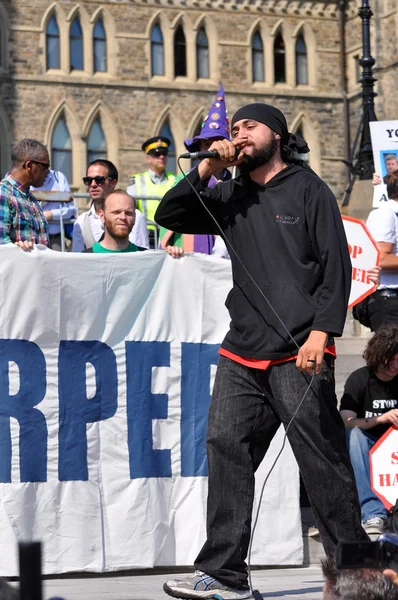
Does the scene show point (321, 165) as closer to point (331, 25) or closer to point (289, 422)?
point (331, 25)

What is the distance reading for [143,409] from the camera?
22.1ft

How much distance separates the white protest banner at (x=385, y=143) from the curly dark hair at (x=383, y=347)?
394 cm

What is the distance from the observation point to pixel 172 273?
6.95m

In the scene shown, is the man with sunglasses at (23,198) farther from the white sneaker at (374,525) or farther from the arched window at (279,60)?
the arched window at (279,60)

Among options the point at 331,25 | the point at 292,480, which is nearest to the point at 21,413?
the point at 292,480

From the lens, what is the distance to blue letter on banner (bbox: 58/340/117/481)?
6.54 meters

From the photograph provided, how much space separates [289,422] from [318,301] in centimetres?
49

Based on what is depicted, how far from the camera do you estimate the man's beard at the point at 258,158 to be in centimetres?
536

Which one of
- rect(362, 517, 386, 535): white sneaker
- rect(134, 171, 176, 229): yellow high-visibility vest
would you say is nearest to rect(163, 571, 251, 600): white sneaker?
rect(362, 517, 386, 535): white sneaker

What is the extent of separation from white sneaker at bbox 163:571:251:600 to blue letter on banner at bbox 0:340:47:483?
4.28 feet

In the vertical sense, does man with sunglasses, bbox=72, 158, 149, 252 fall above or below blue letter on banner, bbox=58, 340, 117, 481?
above

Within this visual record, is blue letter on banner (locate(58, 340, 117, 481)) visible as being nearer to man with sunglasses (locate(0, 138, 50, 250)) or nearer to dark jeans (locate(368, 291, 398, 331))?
man with sunglasses (locate(0, 138, 50, 250))

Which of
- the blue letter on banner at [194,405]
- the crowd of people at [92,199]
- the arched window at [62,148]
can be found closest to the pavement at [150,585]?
the blue letter on banner at [194,405]

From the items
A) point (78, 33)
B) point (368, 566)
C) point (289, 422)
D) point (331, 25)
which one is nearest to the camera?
point (368, 566)
